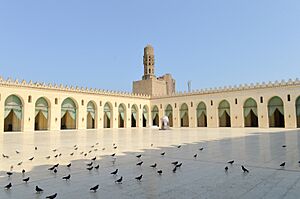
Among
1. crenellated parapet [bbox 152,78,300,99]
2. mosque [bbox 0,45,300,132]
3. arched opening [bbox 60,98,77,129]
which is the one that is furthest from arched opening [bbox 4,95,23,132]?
crenellated parapet [bbox 152,78,300,99]

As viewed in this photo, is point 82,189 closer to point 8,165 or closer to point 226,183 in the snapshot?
point 226,183

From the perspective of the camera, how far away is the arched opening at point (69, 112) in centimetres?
3116

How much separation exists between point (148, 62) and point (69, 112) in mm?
25460

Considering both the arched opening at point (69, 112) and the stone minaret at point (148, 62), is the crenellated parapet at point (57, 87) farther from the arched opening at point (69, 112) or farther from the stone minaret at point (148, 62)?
the stone minaret at point (148, 62)

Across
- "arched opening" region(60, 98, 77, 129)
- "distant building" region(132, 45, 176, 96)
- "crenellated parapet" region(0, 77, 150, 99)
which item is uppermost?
"distant building" region(132, 45, 176, 96)

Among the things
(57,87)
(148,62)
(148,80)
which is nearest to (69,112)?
(57,87)

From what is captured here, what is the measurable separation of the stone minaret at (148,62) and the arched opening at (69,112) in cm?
2183

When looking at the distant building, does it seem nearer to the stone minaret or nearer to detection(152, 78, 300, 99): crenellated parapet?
the stone minaret

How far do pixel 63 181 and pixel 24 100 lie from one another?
25904 mm

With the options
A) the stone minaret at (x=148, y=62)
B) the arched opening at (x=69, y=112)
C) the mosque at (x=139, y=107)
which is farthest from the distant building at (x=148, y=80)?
the arched opening at (x=69, y=112)

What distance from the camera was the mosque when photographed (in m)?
27.5

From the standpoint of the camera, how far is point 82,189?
3980mm

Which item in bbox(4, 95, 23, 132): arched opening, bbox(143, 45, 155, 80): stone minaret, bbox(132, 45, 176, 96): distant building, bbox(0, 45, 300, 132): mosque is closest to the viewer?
bbox(4, 95, 23, 132): arched opening

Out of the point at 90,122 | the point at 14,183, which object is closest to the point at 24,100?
the point at 90,122
